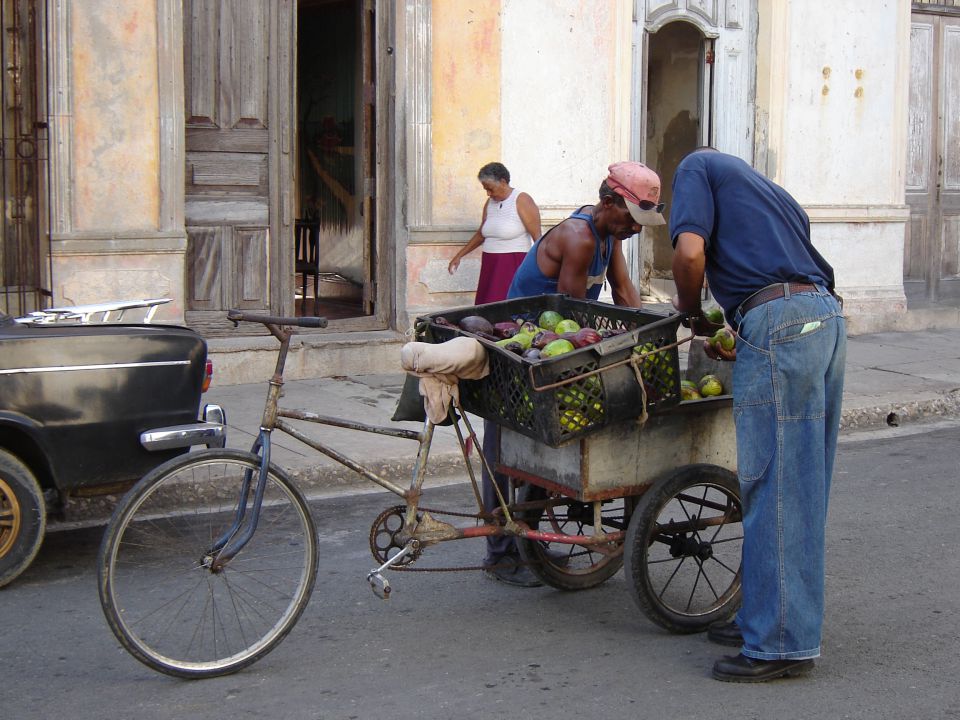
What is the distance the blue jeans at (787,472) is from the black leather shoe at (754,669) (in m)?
Answer: 0.04

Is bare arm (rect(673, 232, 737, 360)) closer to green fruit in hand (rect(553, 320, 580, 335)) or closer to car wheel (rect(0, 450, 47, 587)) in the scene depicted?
green fruit in hand (rect(553, 320, 580, 335))

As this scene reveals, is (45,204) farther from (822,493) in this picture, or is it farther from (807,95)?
(807,95)

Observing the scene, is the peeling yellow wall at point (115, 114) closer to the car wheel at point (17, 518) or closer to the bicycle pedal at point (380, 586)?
the car wheel at point (17, 518)

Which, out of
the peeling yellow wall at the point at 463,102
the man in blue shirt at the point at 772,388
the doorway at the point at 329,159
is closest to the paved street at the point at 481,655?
the man in blue shirt at the point at 772,388

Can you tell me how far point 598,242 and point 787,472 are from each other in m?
1.44

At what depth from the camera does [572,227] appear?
5254 mm

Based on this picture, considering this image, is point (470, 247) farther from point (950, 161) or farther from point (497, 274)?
point (950, 161)

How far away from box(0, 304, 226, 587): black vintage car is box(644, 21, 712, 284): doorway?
28.6 feet

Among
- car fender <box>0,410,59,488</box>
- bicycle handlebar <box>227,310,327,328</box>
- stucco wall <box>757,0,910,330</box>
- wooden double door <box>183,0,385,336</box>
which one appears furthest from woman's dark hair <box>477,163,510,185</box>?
bicycle handlebar <box>227,310,327,328</box>

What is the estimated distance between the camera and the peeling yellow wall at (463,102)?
35.2ft

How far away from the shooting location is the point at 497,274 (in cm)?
1006

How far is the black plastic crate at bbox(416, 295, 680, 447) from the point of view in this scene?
14.3 ft

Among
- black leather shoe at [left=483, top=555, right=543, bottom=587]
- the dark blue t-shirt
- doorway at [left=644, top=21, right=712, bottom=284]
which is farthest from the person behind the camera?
doorway at [left=644, top=21, right=712, bottom=284]

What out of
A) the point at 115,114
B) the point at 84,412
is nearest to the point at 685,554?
the point at 84,412
